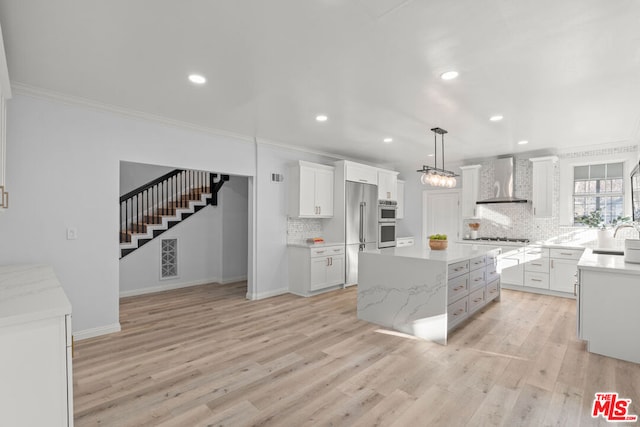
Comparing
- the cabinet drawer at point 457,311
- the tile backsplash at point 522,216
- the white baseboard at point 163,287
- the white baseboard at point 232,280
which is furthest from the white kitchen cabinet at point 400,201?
the white baseboard at point 163,287

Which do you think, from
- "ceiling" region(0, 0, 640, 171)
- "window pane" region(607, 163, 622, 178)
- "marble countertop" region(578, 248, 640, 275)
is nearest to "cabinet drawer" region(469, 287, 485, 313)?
"marble countertop" region(578, 248, 640, 275)

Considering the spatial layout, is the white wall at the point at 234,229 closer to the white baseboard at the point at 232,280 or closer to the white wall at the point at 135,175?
the white baseboard at the point at 232,280

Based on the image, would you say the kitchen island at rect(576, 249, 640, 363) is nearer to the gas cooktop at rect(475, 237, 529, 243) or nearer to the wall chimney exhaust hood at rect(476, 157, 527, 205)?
the gas cooktop at rect(475, 237, 529, 243)

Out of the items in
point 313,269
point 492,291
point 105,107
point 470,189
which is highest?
point 105,107

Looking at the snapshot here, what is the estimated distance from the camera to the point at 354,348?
3174 mm

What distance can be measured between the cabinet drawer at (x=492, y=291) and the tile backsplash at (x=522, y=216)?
5.89 ft

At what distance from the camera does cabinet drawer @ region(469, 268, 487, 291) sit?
3.90 m

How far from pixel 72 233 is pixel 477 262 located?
15.1 ft

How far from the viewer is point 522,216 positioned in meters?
6.09

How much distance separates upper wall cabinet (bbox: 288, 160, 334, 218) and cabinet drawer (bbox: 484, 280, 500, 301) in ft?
9.08

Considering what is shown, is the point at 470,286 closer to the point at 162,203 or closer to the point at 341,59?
the point at 341,59

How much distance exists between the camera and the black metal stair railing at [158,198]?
609 cm

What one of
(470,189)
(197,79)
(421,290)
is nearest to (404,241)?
(470,189)

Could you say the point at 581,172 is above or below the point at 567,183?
above
